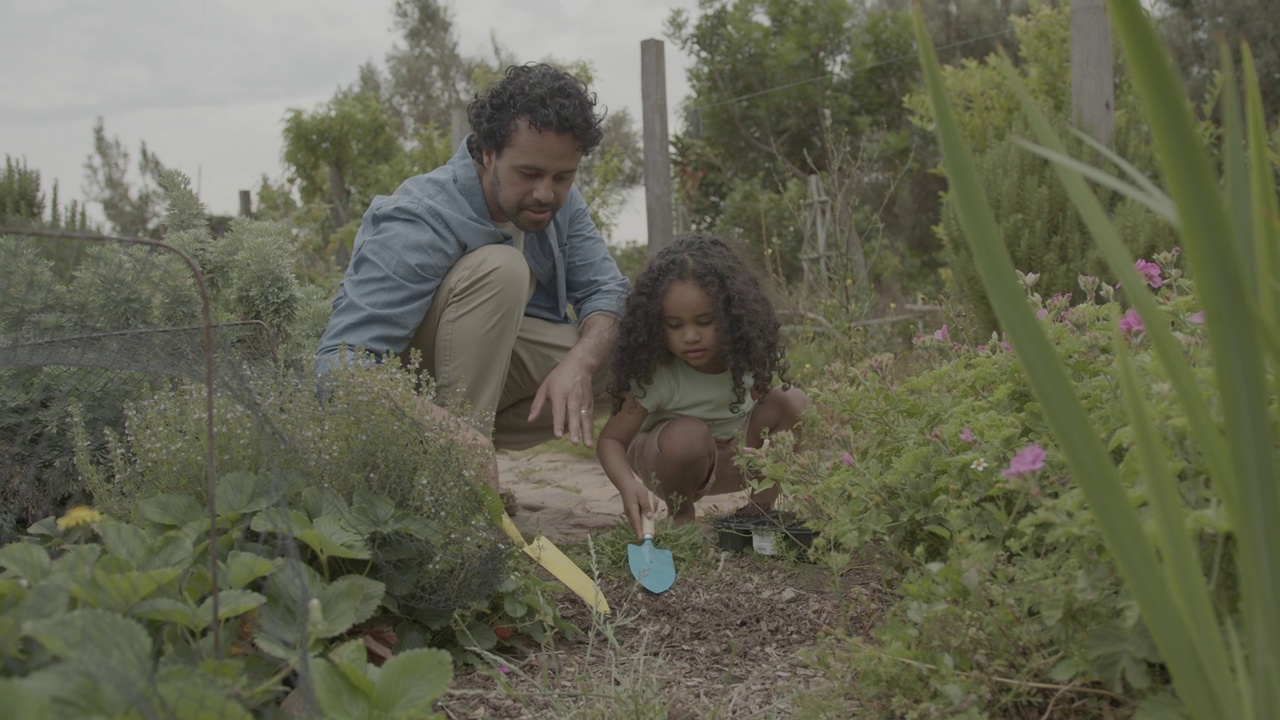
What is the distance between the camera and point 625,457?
3039mm

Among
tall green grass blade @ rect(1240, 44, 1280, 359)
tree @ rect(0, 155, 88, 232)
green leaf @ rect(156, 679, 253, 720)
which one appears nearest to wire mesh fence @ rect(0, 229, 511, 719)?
green leaf @ rect(156, 679, 253, 720)

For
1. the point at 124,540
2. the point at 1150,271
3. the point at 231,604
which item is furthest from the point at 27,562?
the point at 1150,271

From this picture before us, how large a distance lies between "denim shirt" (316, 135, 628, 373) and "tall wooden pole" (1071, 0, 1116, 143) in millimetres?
2617

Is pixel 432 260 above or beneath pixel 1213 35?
beneath

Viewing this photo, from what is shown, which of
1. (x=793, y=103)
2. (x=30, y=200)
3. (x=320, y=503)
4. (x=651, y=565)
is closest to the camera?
(x=320, y=503)

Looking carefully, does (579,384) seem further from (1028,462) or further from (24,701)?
(24,701)

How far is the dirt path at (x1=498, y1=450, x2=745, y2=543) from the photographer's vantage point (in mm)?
3354

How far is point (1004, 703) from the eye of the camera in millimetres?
1574

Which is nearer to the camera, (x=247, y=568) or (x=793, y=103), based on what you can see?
(x=247, y=568)

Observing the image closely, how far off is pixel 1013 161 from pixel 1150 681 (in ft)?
14.1

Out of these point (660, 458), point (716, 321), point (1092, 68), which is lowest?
point (660, 458)

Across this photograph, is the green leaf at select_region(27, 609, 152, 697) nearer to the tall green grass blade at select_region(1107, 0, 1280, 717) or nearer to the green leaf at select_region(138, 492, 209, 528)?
the green leaf at select_region(138, 492, 209, 528)

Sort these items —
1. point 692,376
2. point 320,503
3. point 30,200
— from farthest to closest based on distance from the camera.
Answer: point 30,200, point 692,376, point 320,503

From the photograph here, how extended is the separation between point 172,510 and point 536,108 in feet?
5.09
